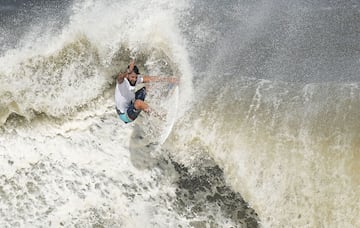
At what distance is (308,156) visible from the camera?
7535 mm

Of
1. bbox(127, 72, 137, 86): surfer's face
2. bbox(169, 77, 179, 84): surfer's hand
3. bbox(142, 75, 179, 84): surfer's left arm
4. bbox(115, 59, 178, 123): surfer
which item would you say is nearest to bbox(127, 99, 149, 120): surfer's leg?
bbox(115, 59, 178, 123): surfer

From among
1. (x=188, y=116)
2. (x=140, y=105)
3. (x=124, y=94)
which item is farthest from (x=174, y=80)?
(x=124, y=94)

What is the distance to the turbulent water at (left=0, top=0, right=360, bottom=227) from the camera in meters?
7.62

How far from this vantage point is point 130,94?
7.73m

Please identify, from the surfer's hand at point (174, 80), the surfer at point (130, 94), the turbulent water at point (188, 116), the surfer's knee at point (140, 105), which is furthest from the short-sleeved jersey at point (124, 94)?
the surfer's hand at point (174, 80)

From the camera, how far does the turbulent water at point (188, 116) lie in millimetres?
7625

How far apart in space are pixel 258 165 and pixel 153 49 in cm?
254

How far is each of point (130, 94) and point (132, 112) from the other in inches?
14.0

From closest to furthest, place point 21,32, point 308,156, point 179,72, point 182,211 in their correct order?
point 308,156
point 182,211
point 179,72
point 21,32

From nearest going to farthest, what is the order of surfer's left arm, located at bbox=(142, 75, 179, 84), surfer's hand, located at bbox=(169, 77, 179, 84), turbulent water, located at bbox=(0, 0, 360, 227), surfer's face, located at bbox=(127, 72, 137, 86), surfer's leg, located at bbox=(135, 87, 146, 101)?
surfer's face, located at bbox=(127, 72, 137, 86), turbulent water, located at bbox=(0, 0, 360, 227), surfer's left arm, located at bbox=(142, 75, 179, 84), surfer's leg, located at bbox=(135, 87, 146, 101), surfer's hand, located at bbox=(169, 77, 179, 84)

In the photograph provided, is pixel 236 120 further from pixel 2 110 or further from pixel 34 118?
pixel 2 110

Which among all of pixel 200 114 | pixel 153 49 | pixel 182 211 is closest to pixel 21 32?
pixel 153 49

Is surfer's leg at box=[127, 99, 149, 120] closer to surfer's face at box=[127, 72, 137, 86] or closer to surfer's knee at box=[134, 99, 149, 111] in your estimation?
surfer's knee at box=[134, 99, 149, 111]

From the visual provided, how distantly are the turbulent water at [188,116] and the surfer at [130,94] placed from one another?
41cm
